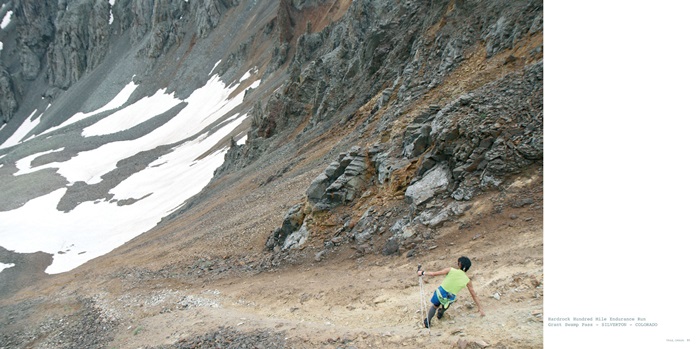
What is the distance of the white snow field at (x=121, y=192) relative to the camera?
3366 cm

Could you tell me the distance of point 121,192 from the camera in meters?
45.2

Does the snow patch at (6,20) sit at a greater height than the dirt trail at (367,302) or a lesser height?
greater

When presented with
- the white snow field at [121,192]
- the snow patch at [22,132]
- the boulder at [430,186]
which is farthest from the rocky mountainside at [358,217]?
the snow patch at [22,132]

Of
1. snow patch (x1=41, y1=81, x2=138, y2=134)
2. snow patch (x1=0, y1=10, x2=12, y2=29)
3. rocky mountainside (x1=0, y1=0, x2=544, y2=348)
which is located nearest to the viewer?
rocky mountainside (x1=0, y1=0, x2=544, y2=348)

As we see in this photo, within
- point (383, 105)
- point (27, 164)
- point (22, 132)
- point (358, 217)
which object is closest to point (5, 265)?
point (383, 105)

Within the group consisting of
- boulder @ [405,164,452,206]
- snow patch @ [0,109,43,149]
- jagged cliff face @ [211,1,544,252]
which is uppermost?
snow patch @ [0,109,43,149]

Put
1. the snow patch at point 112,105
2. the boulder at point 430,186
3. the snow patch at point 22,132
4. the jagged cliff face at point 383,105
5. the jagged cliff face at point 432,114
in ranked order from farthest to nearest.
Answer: the snow patch at point 22,132 < the snow patch at point 112,105 < the boulder at point 430,186 < the jagged cliff face at point 383,105 < the jagged cliff face at point 432,114

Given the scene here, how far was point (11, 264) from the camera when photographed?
1181 inches

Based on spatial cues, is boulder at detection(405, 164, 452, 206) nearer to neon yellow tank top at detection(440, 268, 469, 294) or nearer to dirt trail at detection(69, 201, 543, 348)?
dirt trail at detection(69, 201, 543, 348)

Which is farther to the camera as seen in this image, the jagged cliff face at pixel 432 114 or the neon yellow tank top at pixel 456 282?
the jagged cliff face at pixel 432 114

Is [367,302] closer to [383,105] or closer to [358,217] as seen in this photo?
[358,217]

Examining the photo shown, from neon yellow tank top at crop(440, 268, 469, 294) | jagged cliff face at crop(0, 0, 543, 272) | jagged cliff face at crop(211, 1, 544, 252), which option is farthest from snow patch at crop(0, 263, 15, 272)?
neon yellow tank top at crop(440, 268, 469, 294)

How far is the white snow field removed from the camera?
3366 centimetres

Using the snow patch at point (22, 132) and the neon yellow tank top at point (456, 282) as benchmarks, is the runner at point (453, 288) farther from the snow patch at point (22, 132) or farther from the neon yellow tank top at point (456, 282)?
the snow patch at point (22, 132)
